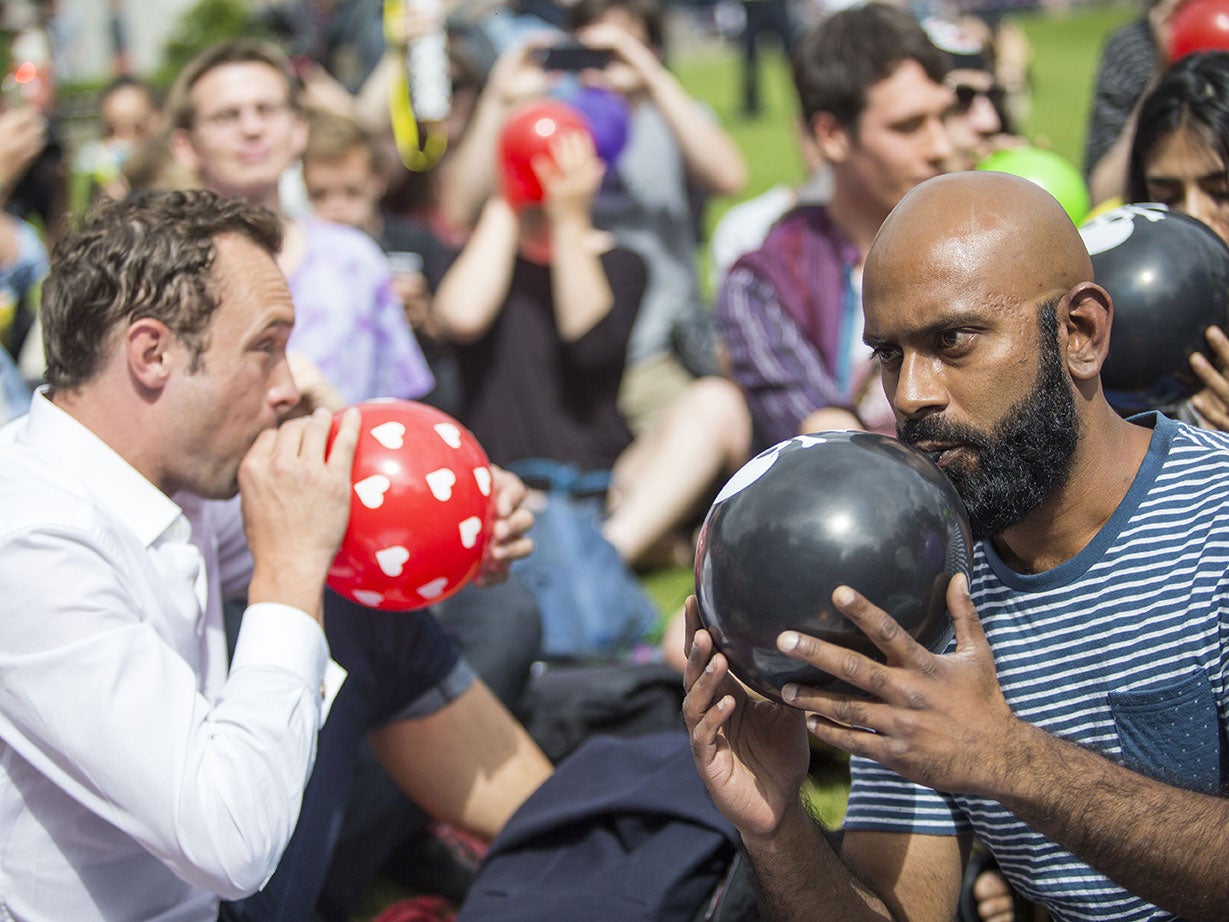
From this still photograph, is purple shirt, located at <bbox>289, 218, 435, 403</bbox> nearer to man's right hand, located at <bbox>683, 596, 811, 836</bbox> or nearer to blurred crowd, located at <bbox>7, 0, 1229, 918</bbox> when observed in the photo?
blurred crowd, located at <bbox>7, 0, 1229, 918</bbox>

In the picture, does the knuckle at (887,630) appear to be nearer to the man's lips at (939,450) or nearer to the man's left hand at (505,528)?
the man's lips at (939,450)

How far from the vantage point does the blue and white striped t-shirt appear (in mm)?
2221

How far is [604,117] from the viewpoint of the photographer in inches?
244

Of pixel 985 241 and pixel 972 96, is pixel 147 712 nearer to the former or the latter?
pixel 985 241

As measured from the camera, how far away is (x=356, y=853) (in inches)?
138

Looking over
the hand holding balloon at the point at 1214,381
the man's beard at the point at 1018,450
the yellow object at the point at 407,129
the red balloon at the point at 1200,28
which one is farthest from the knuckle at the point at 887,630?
the yellow object at the point at 407,129

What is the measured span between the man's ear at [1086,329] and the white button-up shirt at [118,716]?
1546 millimetres

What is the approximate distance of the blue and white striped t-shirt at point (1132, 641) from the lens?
2.22 meters

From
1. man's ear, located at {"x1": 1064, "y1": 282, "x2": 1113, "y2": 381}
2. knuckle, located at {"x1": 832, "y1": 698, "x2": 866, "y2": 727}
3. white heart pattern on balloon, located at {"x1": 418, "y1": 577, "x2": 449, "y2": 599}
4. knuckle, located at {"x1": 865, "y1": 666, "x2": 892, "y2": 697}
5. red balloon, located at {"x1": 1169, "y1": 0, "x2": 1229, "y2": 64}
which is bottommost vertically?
white heart pattern on balloon, located at {"x1": 418, "y1": 577, "x2": 449, "y2": 599}

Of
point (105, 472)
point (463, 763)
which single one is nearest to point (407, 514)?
point (105, 472)

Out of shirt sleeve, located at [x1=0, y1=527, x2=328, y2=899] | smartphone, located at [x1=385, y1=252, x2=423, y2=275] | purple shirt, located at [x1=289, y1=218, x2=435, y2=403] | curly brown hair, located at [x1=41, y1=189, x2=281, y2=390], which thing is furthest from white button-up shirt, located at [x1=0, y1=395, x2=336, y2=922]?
smartphone, located at [x1=385, y1=252, x2=423, y2=275]

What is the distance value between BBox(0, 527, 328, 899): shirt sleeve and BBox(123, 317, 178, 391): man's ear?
1.33 feet

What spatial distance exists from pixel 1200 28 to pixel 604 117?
2644mm

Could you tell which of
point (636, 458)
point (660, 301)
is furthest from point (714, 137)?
point (636, 458)
